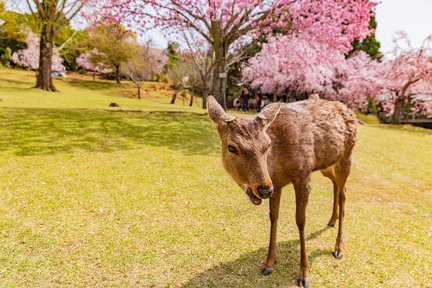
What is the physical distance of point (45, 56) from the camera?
86.6 ft

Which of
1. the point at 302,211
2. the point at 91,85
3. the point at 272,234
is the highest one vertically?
the point at 91,85

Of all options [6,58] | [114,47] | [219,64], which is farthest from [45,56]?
[6,58]

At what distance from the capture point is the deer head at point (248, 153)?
2.86 meters

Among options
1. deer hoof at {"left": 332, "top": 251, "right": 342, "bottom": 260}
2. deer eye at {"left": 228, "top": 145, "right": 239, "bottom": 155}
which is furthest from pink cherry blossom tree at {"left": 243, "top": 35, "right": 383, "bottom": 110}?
deer eye at {"left": 228, "top": 145, "right": 239, "bottom": 155}

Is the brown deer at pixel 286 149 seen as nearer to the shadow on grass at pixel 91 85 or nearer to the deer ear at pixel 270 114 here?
→ the deer ear at pixel 270 114

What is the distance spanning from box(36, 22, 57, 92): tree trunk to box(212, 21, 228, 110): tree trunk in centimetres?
1749

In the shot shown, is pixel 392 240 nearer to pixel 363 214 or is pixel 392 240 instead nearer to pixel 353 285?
pixel 363 214

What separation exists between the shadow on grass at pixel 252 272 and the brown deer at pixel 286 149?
5.4 inches

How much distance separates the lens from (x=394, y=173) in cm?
918

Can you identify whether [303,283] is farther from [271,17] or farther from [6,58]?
[6,58]

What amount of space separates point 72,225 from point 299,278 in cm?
350

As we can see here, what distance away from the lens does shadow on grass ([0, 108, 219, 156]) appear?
335 inches

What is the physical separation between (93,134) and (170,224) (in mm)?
6865

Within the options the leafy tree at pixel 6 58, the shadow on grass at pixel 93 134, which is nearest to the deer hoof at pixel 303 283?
the shadow on grass at pixel 93 134
